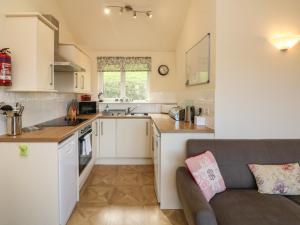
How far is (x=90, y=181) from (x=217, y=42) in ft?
8.65

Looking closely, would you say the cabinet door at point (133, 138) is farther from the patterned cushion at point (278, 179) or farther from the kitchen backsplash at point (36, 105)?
the patterned cushion at point (278, 179)

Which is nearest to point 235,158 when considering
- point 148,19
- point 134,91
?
point 148,19

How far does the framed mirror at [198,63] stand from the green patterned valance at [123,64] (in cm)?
139

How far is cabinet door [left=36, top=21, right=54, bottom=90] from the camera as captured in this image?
246 centimetres

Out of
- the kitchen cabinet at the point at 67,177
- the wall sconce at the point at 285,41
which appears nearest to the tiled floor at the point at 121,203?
the kitchen cabinet at the point at 67,177

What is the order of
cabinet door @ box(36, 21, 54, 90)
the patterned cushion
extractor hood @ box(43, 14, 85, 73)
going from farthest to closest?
extractor hood @ box(43, 14, 85, 73) < cabinet door @ box(36, 21, 54, 90) < the patterned cushion

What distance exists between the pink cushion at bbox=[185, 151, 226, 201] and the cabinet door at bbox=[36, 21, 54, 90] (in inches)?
66.6

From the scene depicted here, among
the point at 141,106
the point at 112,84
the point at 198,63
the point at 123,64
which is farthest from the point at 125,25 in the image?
the point at 198,63

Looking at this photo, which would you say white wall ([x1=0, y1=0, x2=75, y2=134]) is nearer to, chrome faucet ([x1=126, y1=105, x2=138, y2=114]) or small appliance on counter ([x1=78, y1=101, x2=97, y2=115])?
small appliance on counter ([x1=78, y1=101, x2=97, y2=115])

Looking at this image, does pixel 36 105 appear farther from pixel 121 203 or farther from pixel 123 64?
pixel 123 64

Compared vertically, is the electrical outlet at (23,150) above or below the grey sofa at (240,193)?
above

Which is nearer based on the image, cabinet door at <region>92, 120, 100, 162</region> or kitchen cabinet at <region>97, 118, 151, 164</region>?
cabinet door at <region>92, 120, 100, 162</region>

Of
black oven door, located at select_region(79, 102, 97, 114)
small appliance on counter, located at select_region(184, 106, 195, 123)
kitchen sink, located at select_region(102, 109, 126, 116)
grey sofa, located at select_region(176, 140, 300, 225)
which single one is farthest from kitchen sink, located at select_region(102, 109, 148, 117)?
grey sofa, located at select_region(176, 140, 300, 225)

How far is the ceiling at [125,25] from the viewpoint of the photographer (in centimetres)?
396
